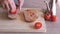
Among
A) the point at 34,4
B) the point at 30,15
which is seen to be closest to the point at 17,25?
the point at 30,15

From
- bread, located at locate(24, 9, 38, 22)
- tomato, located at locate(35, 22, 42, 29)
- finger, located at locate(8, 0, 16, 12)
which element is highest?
finger, located at locate(8, 0, 16, 12)

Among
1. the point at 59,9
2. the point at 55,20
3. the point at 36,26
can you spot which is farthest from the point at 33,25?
the point at 59,9

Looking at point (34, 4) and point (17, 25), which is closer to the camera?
point (17, 25)

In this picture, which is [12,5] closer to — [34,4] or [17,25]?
[17,25]

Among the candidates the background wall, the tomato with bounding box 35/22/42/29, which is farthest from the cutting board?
the background wall

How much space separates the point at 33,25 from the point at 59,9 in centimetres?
25

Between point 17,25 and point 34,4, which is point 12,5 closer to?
point 17,25

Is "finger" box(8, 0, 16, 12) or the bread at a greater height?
"finger" box(8, 0, 16, 12)

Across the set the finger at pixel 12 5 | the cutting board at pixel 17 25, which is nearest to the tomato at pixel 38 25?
the cutting board at pixel 17 25

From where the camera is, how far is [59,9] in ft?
3.90

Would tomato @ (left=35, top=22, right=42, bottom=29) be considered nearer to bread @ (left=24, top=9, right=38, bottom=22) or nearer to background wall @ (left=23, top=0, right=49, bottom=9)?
bread @ (left=24, top=9, right=38, bottom=22)

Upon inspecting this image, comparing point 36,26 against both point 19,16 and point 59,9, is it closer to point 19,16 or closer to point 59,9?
point 19,16

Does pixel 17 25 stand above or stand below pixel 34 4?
below

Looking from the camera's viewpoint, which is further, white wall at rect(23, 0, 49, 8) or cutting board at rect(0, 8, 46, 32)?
white wall at rect(23, 0, 49, 8)
